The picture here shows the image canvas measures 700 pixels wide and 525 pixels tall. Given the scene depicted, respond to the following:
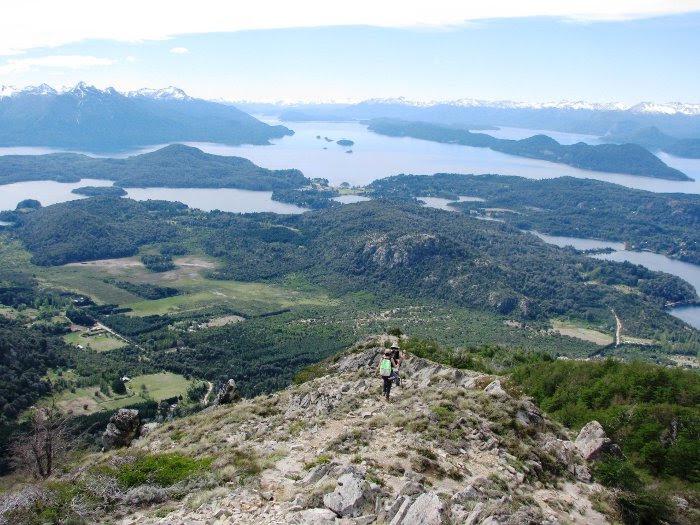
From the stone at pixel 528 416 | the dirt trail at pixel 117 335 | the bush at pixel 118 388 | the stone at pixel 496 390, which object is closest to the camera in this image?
the stone at pixel 528 416

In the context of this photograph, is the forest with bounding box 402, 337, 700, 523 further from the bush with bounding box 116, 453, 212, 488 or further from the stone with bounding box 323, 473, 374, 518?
the bush with bounding box 116, 453, 212, 488

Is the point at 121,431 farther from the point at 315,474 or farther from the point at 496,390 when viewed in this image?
the point at 496,390

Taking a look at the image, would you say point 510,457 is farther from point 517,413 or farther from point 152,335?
point 152,335

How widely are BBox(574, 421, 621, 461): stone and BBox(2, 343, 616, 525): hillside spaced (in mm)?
341

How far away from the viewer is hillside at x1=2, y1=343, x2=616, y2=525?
15.7 m

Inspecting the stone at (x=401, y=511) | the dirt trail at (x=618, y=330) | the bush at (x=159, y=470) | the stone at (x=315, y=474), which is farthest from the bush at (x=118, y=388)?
the dirt trail at (x=618, y=330)

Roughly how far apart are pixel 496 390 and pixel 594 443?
14.8ft

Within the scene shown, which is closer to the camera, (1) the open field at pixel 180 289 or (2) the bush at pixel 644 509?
(2) the bush at pixel 644 509

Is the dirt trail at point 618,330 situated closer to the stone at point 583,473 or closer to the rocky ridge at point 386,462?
the rocky ridge at point 386,462

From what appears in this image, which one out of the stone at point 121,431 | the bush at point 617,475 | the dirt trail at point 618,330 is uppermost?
the bush at point 617,475

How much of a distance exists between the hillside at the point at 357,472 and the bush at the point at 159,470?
0.14 ft

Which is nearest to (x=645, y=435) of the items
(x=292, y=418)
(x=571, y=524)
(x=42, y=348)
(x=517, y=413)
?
(x=517, y=413)

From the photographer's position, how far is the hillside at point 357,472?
51.4 ft

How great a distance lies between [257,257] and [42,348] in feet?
286
